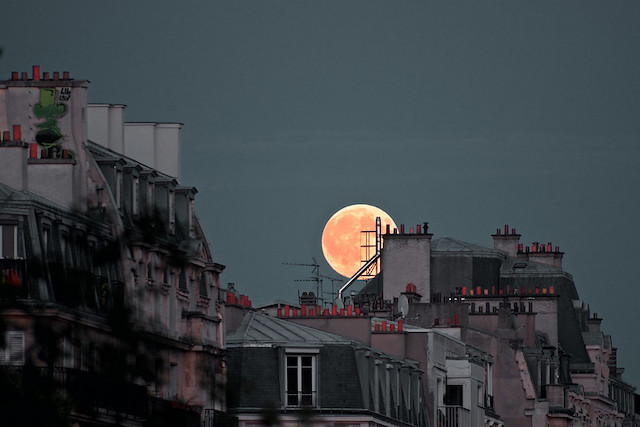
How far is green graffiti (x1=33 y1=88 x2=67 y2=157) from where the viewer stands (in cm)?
5650

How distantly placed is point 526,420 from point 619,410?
31.3m

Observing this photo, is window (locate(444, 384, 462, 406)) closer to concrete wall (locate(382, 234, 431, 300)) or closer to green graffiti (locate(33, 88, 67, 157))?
concrete wall (locate(382, 234, 431, 300))

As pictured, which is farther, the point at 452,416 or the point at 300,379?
the point at 452,416

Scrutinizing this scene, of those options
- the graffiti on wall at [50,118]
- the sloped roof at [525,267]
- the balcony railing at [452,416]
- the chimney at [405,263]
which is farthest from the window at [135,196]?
the sloped roof at [525,267]

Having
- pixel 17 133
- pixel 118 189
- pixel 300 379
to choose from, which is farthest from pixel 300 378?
pixel 17 133

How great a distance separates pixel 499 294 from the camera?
106062mm

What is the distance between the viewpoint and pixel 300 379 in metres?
64.5

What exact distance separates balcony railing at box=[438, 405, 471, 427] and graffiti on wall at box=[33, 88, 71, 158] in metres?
23.8

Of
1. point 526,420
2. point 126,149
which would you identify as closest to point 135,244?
point 126,149

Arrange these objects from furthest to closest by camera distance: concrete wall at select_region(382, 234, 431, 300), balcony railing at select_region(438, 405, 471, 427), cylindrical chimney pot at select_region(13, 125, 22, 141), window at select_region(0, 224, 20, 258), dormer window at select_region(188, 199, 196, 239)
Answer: concrete wall at select_region(382, 234, 431, 300)
balcony railing at select_region(438, 405, 471, 427)
dormer window at select_region(188, 199, 196, 239)
cylindrical chimney pot at select_region(13, 125, 22, 141)
window at select_region(0, 224, 20, 258)

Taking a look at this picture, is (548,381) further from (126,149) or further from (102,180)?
(102,180)

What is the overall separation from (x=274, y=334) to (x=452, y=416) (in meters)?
13.6

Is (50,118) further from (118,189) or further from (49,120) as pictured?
(118,189)

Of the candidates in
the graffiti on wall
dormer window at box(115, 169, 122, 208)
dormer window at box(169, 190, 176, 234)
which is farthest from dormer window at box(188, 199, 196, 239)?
the graffiti on wall
